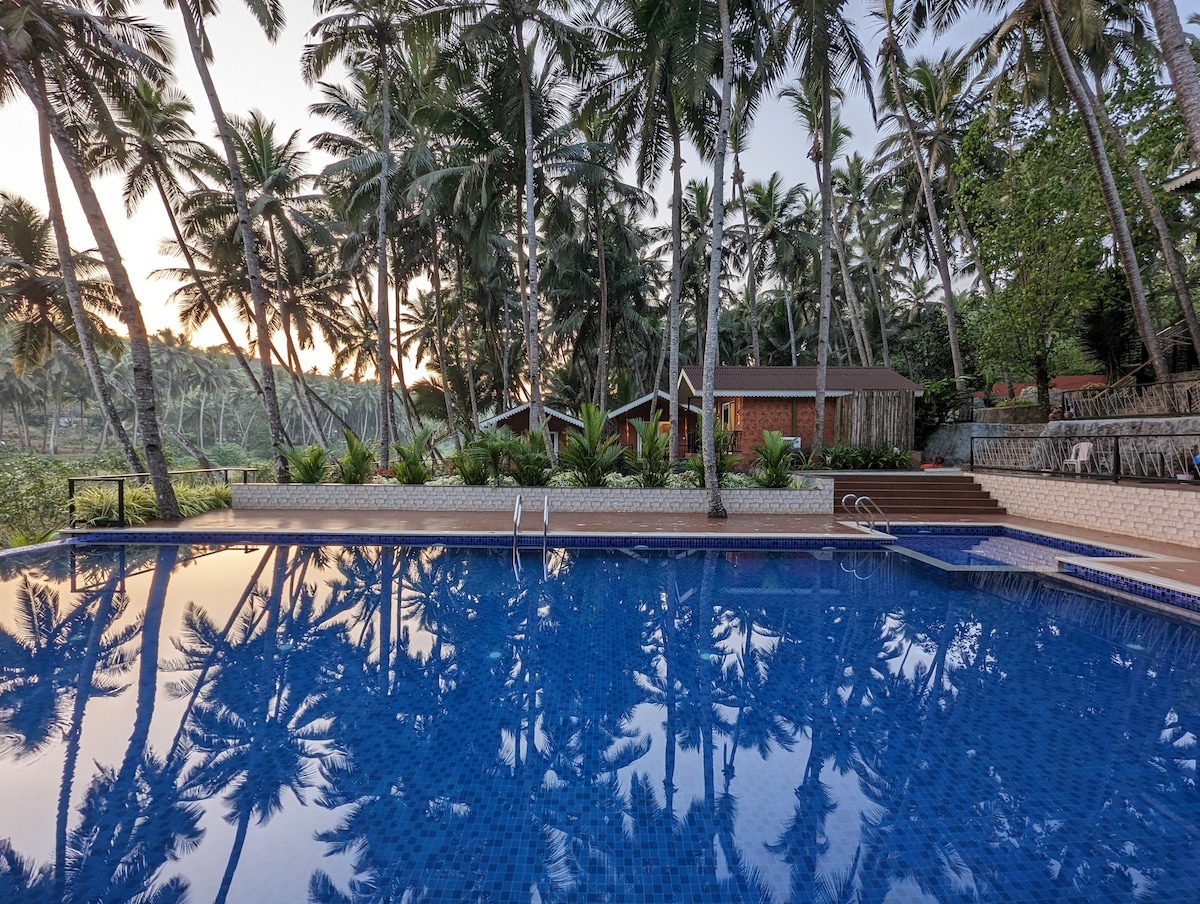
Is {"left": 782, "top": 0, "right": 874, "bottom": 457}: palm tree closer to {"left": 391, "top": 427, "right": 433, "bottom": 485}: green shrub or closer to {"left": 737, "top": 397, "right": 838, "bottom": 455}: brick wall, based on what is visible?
{"left": 737, "top": 397, "right": 838, "bottom": 455}: brick wall

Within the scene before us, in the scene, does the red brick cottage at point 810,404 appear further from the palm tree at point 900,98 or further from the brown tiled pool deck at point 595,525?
the brown tiled pool deck at point 595,525

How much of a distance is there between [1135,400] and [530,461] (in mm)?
14660

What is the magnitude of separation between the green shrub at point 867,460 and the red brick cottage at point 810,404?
178 centimetres

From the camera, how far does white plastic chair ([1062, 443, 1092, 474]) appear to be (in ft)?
38.9

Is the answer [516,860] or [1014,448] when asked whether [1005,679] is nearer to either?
[516,860]

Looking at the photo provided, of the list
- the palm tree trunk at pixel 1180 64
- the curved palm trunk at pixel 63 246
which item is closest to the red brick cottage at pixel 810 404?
the palm tree trunk at pixel 1180 64

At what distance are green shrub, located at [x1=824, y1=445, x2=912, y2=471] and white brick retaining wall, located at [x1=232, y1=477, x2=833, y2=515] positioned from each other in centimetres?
346

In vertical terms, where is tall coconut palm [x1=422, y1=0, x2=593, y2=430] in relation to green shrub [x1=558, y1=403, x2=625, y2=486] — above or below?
above

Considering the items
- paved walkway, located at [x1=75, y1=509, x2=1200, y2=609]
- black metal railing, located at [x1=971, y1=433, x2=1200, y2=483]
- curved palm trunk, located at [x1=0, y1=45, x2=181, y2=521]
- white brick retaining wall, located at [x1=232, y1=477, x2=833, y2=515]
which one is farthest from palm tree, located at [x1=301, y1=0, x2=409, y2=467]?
black metal railing, located at [x1=971, y1=433, x2=1200, y2=483]

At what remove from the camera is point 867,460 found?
15477 millimetres

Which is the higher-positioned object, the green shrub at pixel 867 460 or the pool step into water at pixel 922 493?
the green shrub at pixel 867 460

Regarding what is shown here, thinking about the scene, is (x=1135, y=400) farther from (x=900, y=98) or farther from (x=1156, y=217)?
(x=900, y=98)

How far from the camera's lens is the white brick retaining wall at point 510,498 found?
40.7 feet

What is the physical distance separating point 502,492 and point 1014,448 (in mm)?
12695
